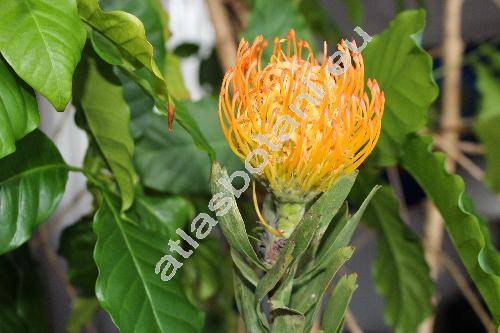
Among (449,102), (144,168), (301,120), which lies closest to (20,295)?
(144,168)

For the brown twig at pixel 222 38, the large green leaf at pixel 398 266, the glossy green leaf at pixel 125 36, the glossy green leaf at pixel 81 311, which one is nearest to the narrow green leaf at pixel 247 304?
the glossy green leaf at pixel 125 36

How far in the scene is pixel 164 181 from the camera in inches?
23.1

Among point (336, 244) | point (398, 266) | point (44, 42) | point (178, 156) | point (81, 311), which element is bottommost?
point (81, 311)

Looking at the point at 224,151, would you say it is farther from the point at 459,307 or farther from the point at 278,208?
the point at 459,307

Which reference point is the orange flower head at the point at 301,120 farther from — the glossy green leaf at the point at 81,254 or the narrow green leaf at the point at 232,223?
the glossy green leaf at the point at 81,254

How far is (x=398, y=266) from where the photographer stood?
65 cm

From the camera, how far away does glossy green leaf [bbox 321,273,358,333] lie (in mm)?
344

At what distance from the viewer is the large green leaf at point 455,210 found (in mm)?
411

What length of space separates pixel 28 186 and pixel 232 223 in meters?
0.20

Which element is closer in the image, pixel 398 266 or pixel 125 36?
pixel 125 36

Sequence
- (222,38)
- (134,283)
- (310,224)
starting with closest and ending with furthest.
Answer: (310,224), (134,283), (222,38)

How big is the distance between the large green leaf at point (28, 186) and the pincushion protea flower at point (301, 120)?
195mm

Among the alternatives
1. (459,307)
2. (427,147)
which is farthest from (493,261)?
(459,307)

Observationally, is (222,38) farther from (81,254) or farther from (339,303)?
(339,303)
